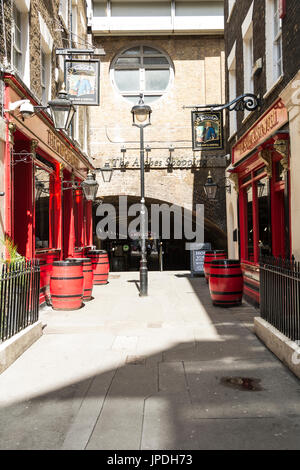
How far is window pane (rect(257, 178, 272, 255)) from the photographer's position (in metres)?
8.55

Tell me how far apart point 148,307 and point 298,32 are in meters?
5.48

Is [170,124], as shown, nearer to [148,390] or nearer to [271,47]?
[271,47]

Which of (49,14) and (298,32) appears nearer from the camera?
(298,32)

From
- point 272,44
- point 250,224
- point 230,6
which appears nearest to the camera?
point 272,44

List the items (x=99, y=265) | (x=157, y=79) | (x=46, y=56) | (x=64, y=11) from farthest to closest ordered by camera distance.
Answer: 1. (x=157, y=79)
2. (x=99, y=265)
3. (x=64, y=11)
4. (x=46, y=56)

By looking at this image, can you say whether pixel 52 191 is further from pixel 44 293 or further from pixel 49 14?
pixel 49 14

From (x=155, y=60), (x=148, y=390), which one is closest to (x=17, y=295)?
(x=148, y=390)

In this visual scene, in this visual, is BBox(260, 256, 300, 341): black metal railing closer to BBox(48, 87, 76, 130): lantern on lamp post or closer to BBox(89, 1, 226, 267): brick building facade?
BBox(48, 87, 76, 130): lantern on lamp post

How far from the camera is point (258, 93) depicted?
8945 millimetres

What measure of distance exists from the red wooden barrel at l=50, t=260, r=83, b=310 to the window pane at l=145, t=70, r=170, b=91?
11.8 metres

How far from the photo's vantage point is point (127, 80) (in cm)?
1761

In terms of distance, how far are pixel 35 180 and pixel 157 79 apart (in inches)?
428

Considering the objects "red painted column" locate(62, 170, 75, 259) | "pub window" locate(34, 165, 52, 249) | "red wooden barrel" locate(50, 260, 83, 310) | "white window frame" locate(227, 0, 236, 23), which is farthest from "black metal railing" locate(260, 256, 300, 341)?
"white window frame" locate(227, 0, 236, 23)

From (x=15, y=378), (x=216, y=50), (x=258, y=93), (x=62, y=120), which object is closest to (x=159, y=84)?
(x=216, y=50)
